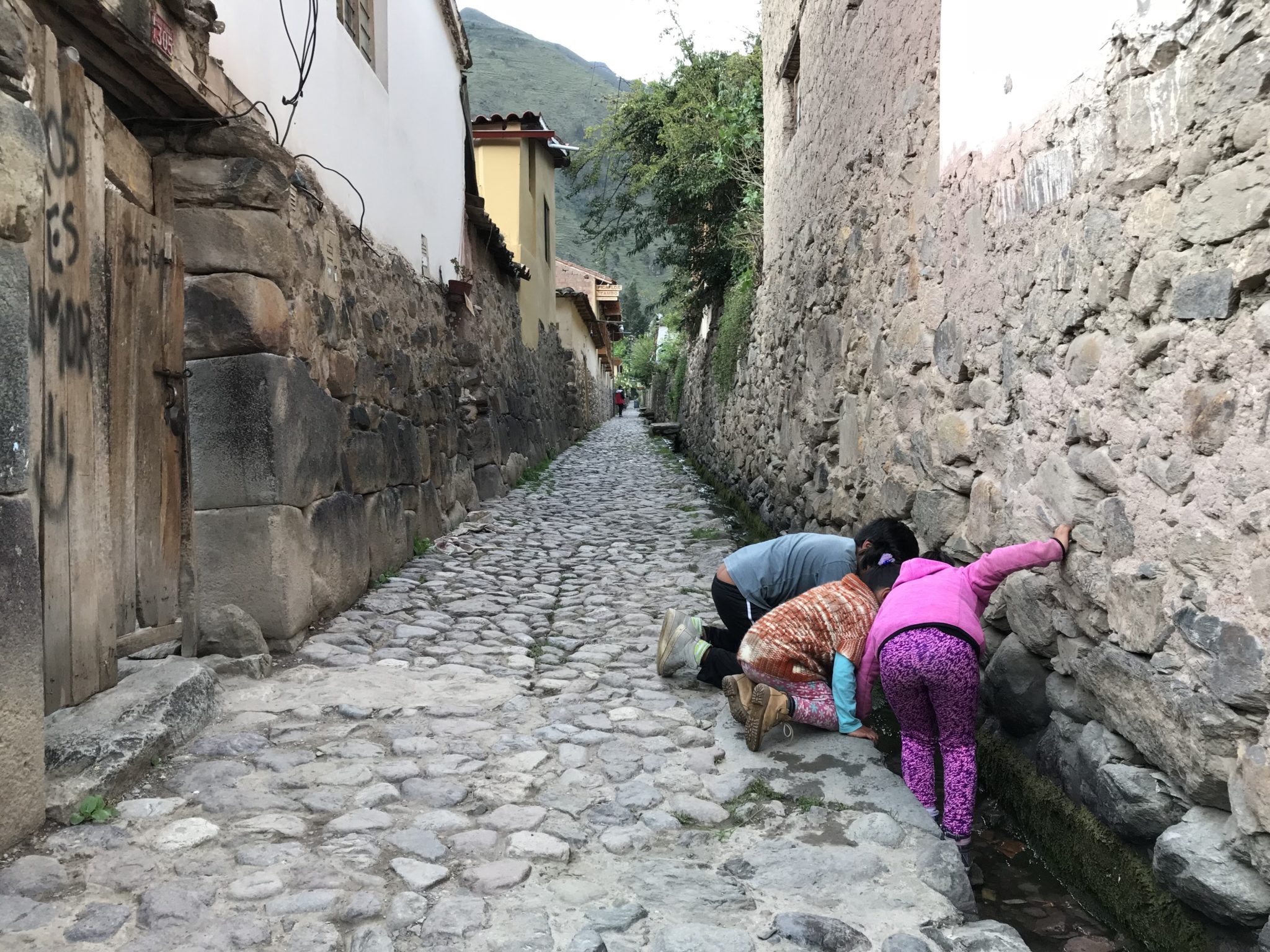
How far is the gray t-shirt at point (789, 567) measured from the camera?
3.68m

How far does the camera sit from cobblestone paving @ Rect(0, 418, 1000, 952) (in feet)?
6.43

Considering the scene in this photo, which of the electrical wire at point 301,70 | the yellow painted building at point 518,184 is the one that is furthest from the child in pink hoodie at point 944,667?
the yellow painted building at point 518,184

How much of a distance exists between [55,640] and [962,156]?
3576 mm

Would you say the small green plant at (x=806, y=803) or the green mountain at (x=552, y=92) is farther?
the green mountain at (x=552, y=92)

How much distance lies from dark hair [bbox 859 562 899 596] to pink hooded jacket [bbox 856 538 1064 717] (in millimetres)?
242

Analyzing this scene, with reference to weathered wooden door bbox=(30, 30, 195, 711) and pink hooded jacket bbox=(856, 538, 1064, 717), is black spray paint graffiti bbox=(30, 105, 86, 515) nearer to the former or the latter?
weathered wooden door bbox=(30, 30, 195, 711)

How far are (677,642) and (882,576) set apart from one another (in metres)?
1.01

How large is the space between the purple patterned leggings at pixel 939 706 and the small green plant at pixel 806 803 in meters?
0.28

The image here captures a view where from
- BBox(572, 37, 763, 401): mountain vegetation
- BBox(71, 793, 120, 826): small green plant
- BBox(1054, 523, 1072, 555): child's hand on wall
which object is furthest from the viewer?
BBox(572, 37, 763, 401): mountain vegetation

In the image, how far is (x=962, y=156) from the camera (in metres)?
3.42

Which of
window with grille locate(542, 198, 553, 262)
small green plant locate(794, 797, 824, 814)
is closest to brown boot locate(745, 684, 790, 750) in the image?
small green plant locate(794, 797, 824, 814)

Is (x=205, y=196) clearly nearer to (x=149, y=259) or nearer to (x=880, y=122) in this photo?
(x=149, y=259)

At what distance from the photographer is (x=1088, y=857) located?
232 cm

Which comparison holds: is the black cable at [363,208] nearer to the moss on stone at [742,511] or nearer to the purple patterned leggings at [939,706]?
the moss on stone at [742,511]
